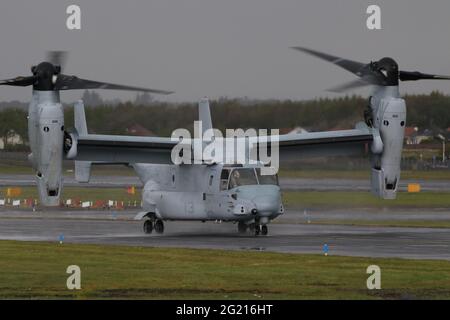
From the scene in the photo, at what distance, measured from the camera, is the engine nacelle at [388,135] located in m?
30.4

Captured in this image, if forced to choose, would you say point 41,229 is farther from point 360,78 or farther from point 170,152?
point 360,78

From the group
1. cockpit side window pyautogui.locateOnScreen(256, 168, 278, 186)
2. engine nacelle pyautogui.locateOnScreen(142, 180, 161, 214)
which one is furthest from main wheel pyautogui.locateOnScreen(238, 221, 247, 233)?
engine nacelle pyautogui.locateOnScreen(142, 180, 161, 214)

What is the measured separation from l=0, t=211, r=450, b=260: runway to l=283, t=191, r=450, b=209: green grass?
515 cm

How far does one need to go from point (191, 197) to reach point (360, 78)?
6440 millimetres

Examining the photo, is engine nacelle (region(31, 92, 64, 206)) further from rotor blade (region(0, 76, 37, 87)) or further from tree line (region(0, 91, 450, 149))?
tree line (region(0, 91, 450, 149))

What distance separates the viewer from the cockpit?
31531mm

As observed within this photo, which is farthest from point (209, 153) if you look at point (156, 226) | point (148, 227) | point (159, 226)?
point (148, 227)

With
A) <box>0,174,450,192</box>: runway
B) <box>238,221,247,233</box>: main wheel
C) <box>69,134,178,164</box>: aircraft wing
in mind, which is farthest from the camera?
<box>0,174,450,192</box>: runway

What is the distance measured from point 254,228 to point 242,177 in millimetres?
1645

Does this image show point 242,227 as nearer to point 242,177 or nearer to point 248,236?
point 248,236

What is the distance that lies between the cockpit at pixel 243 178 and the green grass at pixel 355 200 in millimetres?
15404

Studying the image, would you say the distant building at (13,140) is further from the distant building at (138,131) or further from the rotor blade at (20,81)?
the rotor blade at (20,81)

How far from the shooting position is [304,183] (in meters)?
58.2

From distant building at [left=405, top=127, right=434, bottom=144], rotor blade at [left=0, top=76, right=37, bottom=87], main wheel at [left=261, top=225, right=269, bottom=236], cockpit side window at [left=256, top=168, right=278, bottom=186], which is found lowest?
main wheel at [left=261, top=225, right=269, bottom=236]
